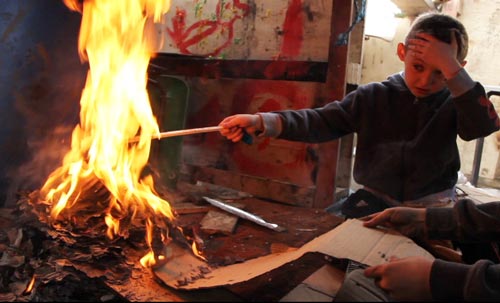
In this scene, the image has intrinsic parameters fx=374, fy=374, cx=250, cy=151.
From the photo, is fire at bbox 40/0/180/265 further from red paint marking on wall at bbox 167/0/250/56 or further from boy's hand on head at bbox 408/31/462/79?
boy's hand on head at bbox 408/31/462/79

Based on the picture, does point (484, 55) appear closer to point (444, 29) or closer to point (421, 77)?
point (444, 29)

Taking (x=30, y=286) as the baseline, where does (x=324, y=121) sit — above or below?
above

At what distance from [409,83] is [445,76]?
372 mm

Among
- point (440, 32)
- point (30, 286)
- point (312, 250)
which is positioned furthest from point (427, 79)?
point (30, 286)

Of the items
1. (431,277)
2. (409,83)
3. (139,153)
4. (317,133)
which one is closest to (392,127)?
(409,83)

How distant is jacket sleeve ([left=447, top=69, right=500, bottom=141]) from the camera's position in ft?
8.32

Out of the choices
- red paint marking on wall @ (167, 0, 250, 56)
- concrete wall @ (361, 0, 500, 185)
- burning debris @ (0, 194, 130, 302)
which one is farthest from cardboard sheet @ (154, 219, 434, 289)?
concrete wall @ (361, 0, 500, 185)

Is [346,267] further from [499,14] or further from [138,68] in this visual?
[499,14]

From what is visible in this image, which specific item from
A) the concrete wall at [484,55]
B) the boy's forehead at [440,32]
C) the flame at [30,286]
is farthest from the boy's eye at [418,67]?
the concrete wall at [484,55]

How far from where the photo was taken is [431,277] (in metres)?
1.54

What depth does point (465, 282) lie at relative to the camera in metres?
1.51

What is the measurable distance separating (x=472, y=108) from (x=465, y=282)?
4.97 ft

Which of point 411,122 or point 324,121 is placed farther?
point 324,121

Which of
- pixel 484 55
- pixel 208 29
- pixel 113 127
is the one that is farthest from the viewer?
pixel 484 55
